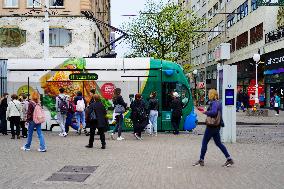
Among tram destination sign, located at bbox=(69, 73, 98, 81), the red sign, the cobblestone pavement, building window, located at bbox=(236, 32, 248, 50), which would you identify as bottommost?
the cobblestone pavement

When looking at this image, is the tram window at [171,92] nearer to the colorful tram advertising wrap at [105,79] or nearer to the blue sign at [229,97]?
the colorful tram advertising wrap at [105,79]

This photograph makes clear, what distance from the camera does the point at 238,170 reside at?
10.2 m

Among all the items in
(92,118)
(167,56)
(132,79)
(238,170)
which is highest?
(167,56)

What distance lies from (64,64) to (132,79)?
9.25ft

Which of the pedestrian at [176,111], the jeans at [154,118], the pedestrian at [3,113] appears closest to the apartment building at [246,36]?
the pedestrian at [176,111]

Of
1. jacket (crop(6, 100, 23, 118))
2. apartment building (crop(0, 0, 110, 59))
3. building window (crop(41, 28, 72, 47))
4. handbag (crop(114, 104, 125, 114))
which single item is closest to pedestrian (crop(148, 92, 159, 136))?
handbag (crop(114, 104, 125, 114))

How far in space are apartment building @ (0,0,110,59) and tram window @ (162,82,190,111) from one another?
15.9 meters

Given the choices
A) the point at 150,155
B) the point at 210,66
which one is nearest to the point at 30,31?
the point at 150,155

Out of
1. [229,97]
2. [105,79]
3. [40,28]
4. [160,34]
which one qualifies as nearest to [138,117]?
[229,97]

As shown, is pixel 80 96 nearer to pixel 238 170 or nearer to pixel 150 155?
pixel 150 155

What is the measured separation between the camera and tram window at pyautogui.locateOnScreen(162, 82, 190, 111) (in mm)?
19750

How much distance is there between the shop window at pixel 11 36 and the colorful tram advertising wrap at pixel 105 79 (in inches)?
598

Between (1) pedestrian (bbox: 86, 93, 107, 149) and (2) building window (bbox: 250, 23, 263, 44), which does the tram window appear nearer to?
(1) pedestrian (bbox: 86, 93, 107, 149)

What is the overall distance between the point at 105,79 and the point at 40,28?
16115 mm
